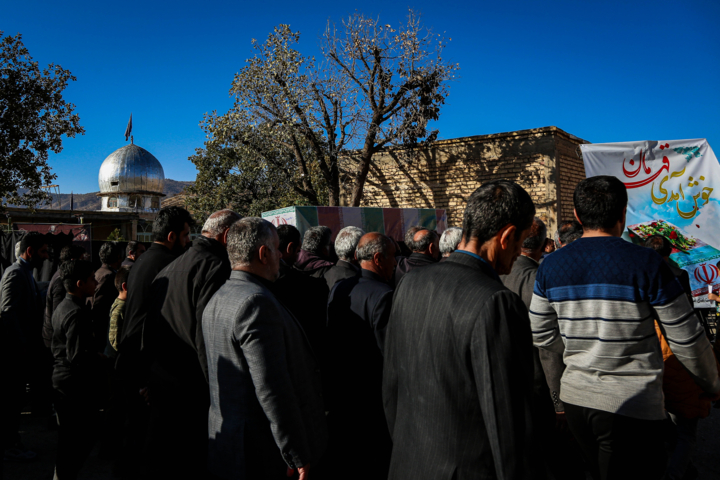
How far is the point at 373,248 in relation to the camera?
129 inches

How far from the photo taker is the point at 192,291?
2801 millimetres

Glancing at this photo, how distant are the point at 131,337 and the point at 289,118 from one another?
1178 centimetres

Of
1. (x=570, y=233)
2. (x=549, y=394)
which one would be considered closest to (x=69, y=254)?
(x=549, y=394)

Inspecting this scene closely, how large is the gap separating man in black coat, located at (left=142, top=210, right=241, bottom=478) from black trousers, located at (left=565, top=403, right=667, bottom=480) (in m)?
2.03

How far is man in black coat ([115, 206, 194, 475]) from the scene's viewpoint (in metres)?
3.40

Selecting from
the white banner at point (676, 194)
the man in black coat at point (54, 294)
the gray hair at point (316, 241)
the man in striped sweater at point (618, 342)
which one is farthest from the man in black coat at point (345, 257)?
the white banner at point (676, 194)

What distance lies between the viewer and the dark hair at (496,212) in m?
1.73

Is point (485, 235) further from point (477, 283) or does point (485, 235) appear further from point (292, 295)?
point (292, 295)

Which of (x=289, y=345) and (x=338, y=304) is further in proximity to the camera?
(x=338, y=304)

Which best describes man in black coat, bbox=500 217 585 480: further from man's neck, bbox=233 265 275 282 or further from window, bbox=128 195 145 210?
window, bbox=128 195 145 210

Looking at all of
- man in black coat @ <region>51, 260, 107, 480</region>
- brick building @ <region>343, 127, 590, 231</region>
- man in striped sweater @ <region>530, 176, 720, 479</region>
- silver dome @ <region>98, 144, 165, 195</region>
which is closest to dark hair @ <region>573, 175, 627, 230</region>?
man in striped sweater @ <region>530, 176, 720, 479</region>

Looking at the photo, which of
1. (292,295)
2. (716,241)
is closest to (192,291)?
(292,295)

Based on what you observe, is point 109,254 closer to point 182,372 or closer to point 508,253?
point 182,372

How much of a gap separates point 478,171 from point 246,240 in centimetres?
1392
